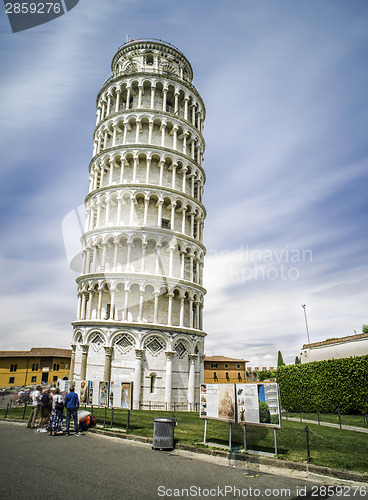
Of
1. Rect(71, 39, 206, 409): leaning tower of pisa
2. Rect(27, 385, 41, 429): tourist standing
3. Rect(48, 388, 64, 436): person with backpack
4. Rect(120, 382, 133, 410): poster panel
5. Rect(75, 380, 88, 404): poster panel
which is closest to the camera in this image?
Rect(48, 388, 64, 436): person with backpack

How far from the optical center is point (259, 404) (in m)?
10.9

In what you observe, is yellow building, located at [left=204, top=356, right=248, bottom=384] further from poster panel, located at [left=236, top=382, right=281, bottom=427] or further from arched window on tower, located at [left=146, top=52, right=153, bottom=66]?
poster panel, located at [left=236, top=382, right=281, bottom=427]

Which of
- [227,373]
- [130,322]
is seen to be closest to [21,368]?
[227,373]

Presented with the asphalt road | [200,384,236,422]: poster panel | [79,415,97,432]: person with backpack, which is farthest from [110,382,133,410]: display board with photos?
[200,384,236,422]: poster panel

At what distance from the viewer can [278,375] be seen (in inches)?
1346

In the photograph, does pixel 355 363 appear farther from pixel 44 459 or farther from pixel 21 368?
pixel 21 368

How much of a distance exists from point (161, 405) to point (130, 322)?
24.4 feet

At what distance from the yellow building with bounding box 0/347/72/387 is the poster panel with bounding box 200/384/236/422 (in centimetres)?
5726

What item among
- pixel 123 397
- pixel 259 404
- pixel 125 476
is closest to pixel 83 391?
pixel 123 397

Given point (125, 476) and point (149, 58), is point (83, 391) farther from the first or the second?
point (149, 58)

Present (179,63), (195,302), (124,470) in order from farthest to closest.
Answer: (179,63) → (195,302) → (124,470)

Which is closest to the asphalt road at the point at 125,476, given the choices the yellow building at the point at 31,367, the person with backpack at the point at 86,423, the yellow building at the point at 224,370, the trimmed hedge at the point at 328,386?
the person with backpack at the point at 86,423

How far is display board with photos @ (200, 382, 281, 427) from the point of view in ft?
34.9

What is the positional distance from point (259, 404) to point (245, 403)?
524 millimetres
